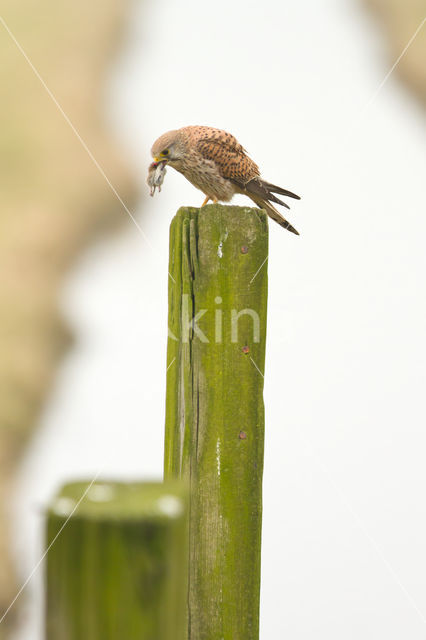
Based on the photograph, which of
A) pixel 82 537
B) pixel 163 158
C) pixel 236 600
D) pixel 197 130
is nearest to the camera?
pixel 82 537

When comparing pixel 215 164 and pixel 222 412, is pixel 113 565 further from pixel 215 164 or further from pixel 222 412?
pixel 215 164

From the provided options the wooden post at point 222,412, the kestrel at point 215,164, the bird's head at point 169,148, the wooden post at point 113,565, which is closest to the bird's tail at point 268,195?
the kestrel at point 215,164

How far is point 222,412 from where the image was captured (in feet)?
6.57

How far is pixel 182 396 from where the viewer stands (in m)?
2.03

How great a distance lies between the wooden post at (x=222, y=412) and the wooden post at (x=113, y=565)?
0.89 meters

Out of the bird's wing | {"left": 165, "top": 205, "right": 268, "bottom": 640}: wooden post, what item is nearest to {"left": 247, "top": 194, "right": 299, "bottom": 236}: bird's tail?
the bird's wing

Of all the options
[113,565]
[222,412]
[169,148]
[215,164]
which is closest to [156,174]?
[169,148]

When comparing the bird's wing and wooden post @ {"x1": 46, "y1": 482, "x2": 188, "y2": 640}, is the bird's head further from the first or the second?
wooden post @ {"x1": 46, "y1": 482, "x2": 188, "y2": 640}

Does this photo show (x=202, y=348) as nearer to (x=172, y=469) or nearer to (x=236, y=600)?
(x=172, y=469)

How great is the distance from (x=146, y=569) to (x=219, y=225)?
3.74ft

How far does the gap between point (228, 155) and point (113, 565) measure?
326cm

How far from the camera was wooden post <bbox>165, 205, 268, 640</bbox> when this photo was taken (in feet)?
6.50

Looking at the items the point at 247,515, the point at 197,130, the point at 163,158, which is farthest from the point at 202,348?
the point at 197,130

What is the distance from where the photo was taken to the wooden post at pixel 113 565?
1062mm
